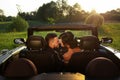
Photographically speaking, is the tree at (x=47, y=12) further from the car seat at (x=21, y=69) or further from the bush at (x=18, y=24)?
the car seat at (x=21, y=69)

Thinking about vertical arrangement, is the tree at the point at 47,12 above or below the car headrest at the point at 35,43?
below

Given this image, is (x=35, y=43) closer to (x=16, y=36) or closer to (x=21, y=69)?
(x=21, y=69)

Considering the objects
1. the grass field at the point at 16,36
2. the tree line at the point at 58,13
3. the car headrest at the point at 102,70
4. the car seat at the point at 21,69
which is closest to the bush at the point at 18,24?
the tree line at the point at 58,13

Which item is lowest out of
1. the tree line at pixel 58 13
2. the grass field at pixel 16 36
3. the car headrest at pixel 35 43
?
the tree line at pixel 58 13

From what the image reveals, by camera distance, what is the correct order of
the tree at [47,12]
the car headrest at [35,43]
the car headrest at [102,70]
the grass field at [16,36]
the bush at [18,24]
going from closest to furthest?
the car headrest at [102,70] → the car headrest at [35,43] → the grass field at [16,36] → the bush at [18,24] → the tree at [47,12]

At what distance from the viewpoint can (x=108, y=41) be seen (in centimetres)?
898

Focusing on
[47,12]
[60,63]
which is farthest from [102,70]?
[47,12]

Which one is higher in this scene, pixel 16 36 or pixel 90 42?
pixel 90 42

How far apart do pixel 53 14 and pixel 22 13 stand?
10.1 m

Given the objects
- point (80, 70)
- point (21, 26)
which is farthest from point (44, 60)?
point (21, 26)

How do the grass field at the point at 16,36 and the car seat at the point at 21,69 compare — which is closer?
the car seat at the point at 21,69

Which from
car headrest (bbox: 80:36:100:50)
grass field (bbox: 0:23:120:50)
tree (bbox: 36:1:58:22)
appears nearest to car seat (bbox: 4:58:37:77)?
car headrest (bbox: 80:36:100:50)

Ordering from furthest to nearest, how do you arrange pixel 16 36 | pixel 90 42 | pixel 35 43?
1. pixel 16 36
2. pixel 35 43
3. pixel 90 42

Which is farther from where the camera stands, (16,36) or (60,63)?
(16,36)
